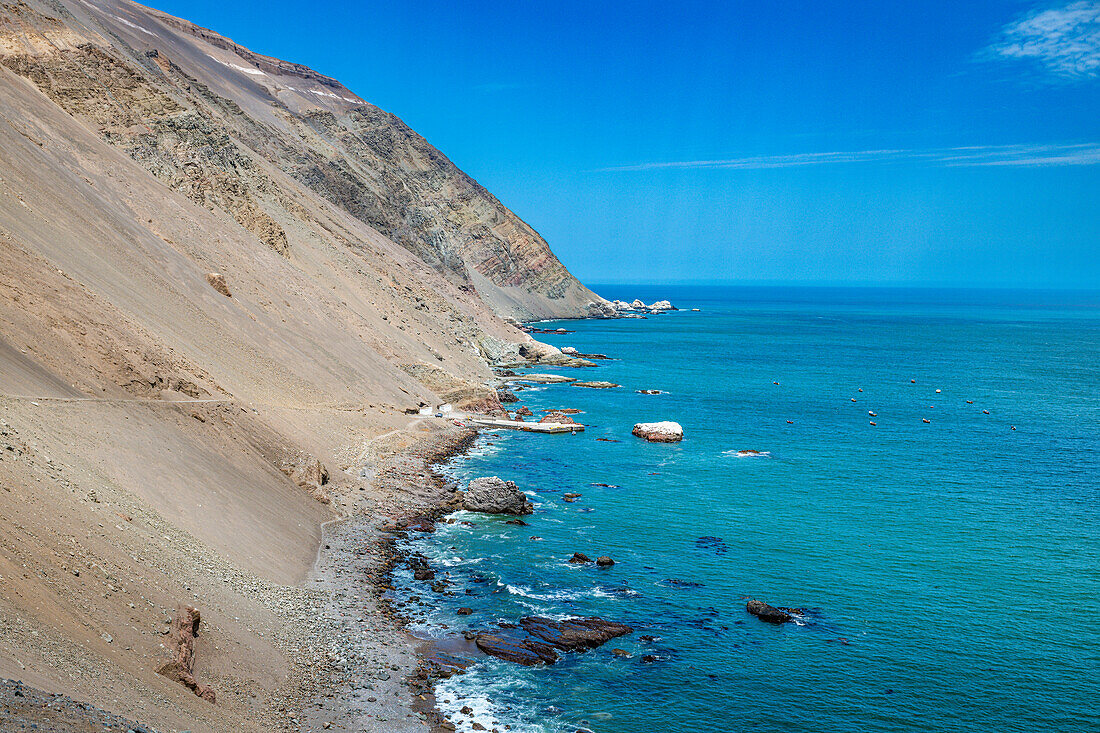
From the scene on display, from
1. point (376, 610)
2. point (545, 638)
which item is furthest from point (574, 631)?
point (376, 610)

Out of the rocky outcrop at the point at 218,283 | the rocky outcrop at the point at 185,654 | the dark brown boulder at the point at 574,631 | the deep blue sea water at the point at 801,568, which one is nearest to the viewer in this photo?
the rocky outcrop at the point at 185,654

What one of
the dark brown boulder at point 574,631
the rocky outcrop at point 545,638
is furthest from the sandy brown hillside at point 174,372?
the dark brown boulder at point 574,631

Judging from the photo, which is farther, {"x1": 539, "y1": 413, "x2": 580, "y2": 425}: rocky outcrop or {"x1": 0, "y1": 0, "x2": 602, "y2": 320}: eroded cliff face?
{"x1": 539, "y1": 413, "x2": 580, "y2": 425}: rocky outcrop

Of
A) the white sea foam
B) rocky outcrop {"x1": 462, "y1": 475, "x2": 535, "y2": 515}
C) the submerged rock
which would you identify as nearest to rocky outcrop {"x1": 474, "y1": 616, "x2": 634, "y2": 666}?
the submerged rock

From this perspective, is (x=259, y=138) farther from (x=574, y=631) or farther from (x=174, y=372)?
(x=574, y=631)

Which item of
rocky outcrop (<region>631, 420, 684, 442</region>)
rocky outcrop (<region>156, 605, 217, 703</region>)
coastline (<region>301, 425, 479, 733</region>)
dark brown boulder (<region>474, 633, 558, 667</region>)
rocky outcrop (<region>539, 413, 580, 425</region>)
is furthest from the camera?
rocky outcrop (<region>539, 413, 580, 425</region>)

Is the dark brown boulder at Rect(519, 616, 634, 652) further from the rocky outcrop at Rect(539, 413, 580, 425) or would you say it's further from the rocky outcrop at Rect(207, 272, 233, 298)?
the rocky outcrop at Rect(539, 413, 580, 425)

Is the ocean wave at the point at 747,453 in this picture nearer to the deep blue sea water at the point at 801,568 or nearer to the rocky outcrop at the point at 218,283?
the deep blue sea water at the point at 801,568
